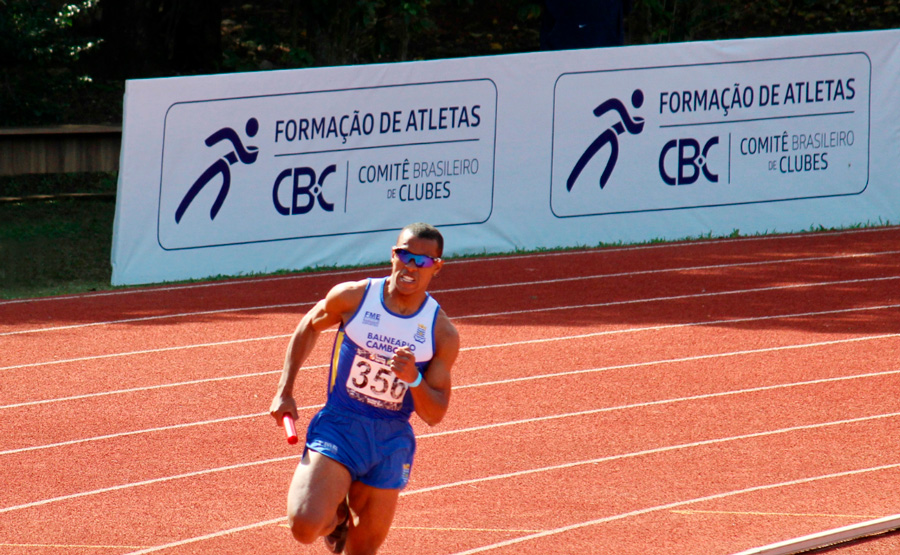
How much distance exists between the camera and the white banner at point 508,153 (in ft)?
33.4

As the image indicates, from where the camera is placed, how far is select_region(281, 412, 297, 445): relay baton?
3.71m

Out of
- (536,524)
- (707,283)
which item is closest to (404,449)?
(536,524)

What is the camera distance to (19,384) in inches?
286

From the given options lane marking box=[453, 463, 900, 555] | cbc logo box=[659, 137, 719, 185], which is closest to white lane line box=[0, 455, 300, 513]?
lane marking box=[453, 463, 900, 555]

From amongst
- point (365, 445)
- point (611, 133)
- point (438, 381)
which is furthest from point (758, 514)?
point (611, 133)

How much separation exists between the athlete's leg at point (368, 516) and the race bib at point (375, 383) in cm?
32

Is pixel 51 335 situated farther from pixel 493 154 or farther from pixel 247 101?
pixel 493 154

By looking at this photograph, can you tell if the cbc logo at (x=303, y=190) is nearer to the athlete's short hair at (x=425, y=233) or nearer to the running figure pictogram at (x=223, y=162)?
the running figure pictogram at (x=223, y=162)

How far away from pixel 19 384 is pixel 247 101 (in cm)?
398

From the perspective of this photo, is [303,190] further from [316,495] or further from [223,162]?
[316,495]

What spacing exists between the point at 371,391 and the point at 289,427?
39 cm

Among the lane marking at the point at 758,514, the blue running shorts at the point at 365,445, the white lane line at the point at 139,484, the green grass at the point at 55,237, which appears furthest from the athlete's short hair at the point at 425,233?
the green grass at the point at 55,237

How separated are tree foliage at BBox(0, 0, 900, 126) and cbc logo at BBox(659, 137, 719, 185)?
3832 mm

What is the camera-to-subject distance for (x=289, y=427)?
12.6 ft
